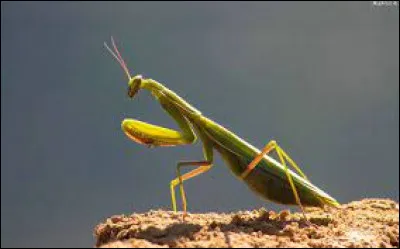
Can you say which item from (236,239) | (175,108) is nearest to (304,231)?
(236,239)

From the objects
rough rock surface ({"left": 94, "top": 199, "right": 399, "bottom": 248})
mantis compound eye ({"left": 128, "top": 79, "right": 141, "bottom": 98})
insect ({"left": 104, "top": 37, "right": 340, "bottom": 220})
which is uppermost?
mantis compound eye ({"left": 128, "top": 79, "right": 141, "bottom": 98})

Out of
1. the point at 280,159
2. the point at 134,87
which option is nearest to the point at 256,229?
the point at 280,159

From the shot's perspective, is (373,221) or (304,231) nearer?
(304,231)

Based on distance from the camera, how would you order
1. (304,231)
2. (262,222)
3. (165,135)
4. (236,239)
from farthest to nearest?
(165,135)
(262,222)
(304,231)
(236,239)

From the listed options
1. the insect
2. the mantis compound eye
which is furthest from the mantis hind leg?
the mantis compound eye

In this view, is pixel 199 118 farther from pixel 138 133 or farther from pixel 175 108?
pixel 138 133

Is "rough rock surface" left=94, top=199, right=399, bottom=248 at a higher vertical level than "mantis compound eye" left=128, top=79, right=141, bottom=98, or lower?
lower

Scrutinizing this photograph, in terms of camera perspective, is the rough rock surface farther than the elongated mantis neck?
No

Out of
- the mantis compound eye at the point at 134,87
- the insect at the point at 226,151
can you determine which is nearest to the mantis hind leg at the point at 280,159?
the insect at the point at 226,151

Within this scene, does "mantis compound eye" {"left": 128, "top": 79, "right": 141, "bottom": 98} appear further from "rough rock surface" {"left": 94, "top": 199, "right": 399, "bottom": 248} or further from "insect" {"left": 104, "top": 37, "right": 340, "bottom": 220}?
"rough rock surface" {"left": 94, "top": 199, "right": 399, "bottom": 248}
